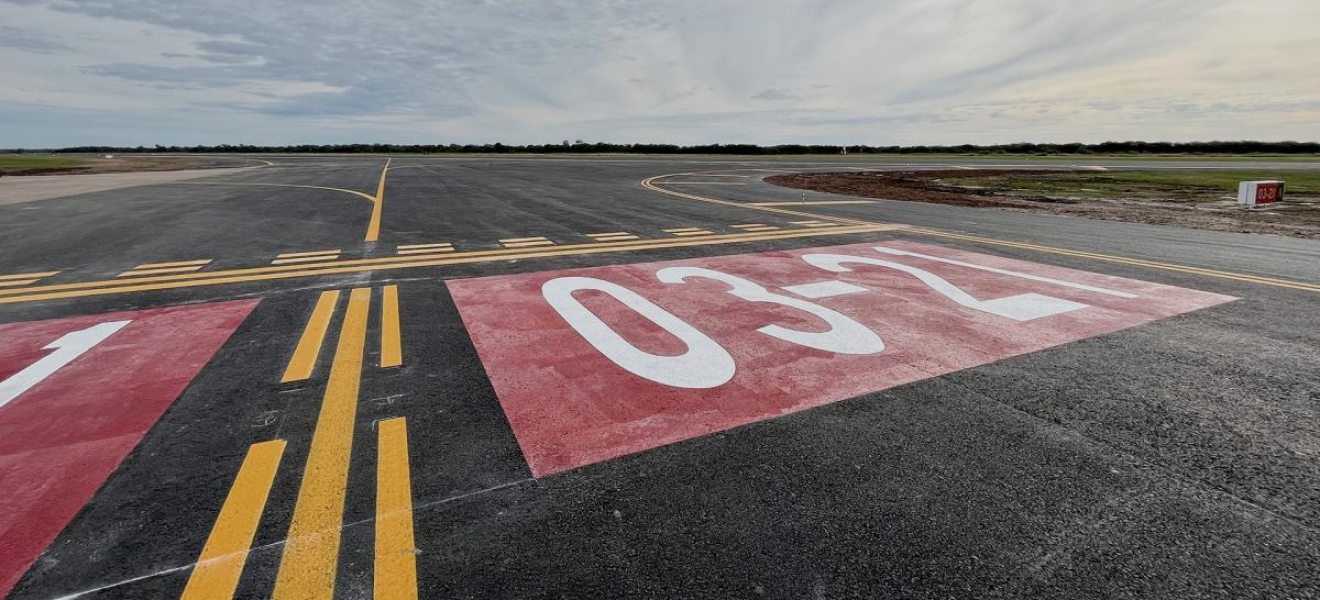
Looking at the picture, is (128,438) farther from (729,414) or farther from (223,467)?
(729,414)

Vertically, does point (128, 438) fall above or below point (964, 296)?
below

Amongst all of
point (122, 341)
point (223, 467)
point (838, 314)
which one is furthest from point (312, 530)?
point (838, 314)

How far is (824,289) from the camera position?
247 inches

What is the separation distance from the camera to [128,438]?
10.2 feet

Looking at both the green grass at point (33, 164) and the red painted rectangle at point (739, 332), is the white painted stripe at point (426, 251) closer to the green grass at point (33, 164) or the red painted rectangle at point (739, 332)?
the red painted rectangle at point (739, 332)

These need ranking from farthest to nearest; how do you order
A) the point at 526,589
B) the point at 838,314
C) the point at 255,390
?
the point at 838,314, the point at 255,390, the point at 526,589

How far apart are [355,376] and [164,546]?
1.70 metres

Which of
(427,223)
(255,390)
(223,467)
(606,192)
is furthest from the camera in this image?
(606,192)

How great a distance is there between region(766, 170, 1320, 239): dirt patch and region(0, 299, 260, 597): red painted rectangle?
16986 millimetres

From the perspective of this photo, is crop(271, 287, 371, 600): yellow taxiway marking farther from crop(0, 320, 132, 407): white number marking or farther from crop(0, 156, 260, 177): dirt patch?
crop(0, 156, 260, 177): dirt patch

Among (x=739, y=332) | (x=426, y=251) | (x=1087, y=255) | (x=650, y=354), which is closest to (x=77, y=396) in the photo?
(x=650, y=354)

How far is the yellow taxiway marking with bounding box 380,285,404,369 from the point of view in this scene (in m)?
4.19

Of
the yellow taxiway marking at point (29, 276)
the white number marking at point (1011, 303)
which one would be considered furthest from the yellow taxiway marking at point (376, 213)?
the white number marking at point (1011, 303)

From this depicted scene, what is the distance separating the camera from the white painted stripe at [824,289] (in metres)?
6.05
